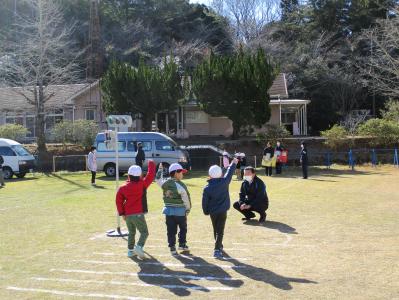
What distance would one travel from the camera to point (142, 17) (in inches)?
2068

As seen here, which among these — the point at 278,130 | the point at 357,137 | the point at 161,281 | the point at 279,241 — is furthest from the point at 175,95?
the point at 161,281

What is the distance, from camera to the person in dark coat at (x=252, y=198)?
1148cm

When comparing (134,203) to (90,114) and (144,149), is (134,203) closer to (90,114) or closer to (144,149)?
(144,149)

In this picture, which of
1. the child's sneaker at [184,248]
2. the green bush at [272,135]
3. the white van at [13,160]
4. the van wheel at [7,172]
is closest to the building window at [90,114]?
the white van at [13,160]

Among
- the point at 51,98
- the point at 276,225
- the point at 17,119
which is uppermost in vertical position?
the point at 51,98

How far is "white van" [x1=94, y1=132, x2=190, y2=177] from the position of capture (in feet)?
82.8

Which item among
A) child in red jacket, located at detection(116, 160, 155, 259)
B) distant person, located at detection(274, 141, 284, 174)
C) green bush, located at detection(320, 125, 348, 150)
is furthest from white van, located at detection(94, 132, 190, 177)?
child in red jacket, located at detection(116, 160, 155, 259)

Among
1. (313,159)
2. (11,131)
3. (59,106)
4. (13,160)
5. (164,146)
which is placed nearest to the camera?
(164,146)

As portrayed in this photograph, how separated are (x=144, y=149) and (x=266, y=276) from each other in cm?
1879

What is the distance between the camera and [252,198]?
11.6 m

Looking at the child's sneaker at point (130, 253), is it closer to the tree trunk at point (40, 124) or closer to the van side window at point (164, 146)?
the van side window at point (164, 146)

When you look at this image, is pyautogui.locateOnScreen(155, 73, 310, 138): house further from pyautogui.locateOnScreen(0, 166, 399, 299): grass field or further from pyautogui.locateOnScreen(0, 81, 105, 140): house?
pyautogui.locateOnScreen(0, 166, 399, 299): grass field

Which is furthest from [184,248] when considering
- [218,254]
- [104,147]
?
[104,147]

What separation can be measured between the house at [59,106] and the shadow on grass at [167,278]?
1244 inches
